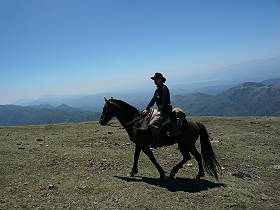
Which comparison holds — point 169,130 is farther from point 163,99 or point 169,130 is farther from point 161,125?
point 163,99

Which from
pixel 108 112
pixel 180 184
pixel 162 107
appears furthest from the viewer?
pixel 108 112

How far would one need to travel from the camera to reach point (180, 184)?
14078 mm

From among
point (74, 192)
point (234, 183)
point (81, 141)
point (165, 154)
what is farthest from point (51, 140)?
point (234, 183)

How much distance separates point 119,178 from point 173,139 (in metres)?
3.21

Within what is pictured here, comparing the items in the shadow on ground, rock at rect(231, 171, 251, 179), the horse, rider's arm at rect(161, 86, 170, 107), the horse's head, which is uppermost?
rider's arm at rect(161, 86, 170, 107)

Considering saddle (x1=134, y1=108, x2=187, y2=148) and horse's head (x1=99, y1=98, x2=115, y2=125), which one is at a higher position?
horse's head (x1=99, y1=98, x2=115, y2=125)

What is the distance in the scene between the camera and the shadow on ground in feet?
44.2

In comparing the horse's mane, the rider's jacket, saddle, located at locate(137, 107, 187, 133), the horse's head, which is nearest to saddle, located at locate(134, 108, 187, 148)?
saddle, located at locate(137, 107, 187, 133)

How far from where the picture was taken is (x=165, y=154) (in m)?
21.2

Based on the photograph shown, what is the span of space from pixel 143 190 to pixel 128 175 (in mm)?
2943

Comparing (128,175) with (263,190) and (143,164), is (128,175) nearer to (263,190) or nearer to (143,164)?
(143,164)

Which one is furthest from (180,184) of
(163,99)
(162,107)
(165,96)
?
(165,96)

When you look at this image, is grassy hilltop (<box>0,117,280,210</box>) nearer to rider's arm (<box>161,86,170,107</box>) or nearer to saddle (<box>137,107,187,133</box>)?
saddle (<box>137,107,187,133</box>)

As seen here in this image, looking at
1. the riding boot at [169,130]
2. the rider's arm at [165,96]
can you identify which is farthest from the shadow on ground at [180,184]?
the rider's arm at [165,96]
